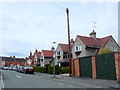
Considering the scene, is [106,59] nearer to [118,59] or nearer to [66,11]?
[118,59]

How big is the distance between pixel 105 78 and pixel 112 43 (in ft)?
81.3

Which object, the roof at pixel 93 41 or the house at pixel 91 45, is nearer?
the house at pixel 91 45

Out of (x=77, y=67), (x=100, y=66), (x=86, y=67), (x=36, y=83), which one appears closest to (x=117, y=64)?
(x=100, y=66)

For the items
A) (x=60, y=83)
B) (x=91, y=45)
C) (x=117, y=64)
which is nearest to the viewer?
(x=60, y=83)

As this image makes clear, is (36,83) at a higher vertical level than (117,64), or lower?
lower

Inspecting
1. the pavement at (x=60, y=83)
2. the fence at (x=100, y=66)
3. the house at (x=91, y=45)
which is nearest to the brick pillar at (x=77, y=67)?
the fence at (x=100, y=66)

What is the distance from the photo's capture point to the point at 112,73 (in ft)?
53.0

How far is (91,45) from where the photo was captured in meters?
37.4

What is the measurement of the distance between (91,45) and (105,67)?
2057 cm

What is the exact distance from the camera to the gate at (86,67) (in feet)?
63.9

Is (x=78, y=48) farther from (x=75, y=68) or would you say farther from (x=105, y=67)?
(x=105, y=67)

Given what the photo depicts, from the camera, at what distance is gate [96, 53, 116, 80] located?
16.2 m

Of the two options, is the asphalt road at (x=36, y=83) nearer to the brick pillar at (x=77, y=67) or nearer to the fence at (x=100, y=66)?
the fence at (x=100, y=66)

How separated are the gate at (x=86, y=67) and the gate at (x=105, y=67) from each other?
1.34 m
